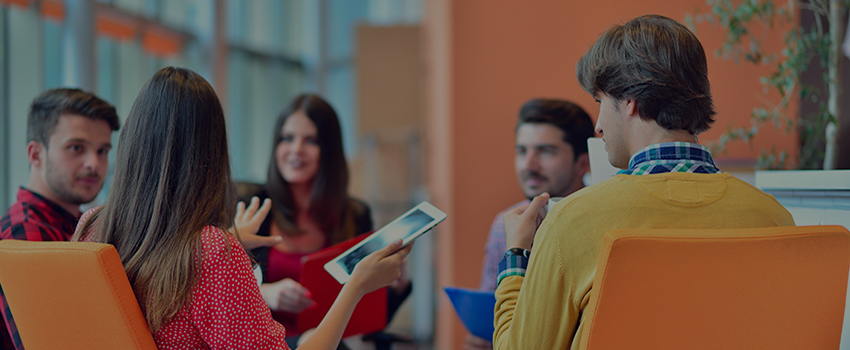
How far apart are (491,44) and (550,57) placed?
0.95ft

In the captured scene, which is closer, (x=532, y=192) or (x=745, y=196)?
(x=745, y=196)

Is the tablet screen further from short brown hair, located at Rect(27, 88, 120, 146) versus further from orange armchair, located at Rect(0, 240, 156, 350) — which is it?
short brown hair, located at Rect(27, 88, 120, 146)

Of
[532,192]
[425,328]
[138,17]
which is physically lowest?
[425,328]

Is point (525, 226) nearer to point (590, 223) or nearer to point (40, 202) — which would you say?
point (590, 223)

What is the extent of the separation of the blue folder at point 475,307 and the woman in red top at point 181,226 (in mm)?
Result: 468

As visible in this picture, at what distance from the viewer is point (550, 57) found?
2.93 m

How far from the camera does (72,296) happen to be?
1129 millimetres

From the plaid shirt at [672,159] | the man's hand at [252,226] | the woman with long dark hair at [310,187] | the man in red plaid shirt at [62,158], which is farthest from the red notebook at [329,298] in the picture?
the plaid shirt at [672,159]

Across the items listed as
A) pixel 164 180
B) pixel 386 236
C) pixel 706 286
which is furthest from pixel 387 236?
pixel 706 286

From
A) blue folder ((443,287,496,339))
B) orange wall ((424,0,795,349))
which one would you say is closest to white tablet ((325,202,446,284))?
blue folder ((443,287,496,339))

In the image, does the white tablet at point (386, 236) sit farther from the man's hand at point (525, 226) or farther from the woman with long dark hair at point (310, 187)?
the woman with long dark hair at point (310, 187)

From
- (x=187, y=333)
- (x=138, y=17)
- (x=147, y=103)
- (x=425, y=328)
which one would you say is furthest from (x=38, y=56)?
(x=425, y=328)

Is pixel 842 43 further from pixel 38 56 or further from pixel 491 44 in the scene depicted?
pixel 38 56

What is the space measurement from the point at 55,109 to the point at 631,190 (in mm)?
1515
